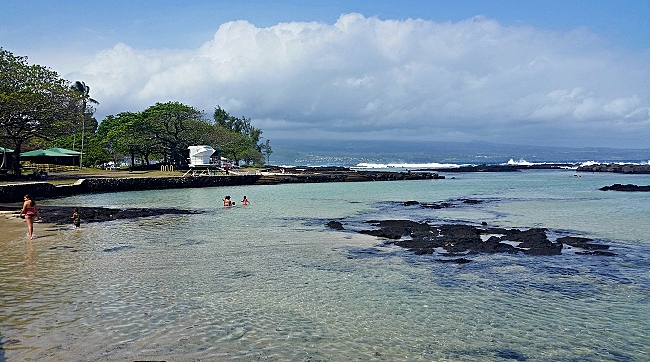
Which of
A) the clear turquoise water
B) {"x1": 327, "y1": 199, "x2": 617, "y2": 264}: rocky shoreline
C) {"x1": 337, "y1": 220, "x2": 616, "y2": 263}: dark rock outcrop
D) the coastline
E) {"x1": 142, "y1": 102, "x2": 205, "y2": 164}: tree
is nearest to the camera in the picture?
the clear turquoise water

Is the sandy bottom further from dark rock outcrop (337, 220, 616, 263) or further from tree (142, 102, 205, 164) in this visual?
tree (142, 102, 205, 164)

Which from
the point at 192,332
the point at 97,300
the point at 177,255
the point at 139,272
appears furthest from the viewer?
the point at 177,255

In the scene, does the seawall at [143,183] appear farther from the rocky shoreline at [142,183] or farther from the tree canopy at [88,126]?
the tree canopy at [88,126]

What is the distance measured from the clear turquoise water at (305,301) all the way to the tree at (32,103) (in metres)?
26.8

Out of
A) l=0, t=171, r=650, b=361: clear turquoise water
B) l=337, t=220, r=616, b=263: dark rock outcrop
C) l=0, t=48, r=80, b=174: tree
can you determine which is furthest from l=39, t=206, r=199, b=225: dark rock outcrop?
l=0, t=48, r=80, b=174: tree

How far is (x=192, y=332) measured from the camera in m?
9.54

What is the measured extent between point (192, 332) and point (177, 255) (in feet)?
26.8

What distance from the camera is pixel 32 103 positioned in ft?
141

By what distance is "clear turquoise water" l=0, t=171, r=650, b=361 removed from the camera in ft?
29.3

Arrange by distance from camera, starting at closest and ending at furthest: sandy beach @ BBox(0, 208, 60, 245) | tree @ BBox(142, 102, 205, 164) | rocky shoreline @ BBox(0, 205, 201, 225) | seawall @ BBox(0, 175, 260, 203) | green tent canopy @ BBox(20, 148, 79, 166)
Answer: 1. sandy beach @ BBox(0, 208, 60, 245)
2. rocky shoreline @ BBox(0, 205, 201, 225)
3. seawall @ BBox(0, 175, 260, 203)
4. green tent canopy @ BBox(20, 148, 79, 166)
5. tree @ BBox(142, 102, 205, 164)

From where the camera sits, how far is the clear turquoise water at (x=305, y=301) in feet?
29.3

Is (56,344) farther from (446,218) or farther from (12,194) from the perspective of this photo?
(12,194)

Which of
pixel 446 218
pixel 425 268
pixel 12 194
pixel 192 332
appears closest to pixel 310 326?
pixel 192 332

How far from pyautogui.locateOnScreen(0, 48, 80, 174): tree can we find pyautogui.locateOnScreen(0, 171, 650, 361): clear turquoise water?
87.8ft
